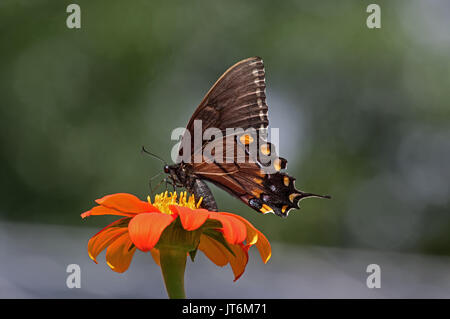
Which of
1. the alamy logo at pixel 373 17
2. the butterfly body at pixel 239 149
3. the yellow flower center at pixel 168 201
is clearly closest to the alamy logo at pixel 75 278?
the butterfly body at pixel 239 149

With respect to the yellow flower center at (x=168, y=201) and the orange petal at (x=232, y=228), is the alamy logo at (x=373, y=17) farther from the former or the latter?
the orange petal at (x=232, y=228)

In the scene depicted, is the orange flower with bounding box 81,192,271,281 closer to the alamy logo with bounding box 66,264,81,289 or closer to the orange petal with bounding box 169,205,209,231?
the orange petal with bounding box 169,205,209,231

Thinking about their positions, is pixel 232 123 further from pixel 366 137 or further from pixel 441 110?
pixel 441 110

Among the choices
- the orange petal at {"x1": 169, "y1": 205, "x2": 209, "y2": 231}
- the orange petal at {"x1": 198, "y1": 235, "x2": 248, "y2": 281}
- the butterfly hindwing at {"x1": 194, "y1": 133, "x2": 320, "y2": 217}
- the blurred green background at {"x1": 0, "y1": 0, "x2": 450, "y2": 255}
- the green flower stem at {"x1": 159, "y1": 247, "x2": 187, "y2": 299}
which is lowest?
the green flower stem at {"x1": 159, "y1": 247, "x2": 187, "y2": 299}

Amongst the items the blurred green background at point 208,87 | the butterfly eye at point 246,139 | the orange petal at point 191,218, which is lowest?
the orange petal at point 191,218

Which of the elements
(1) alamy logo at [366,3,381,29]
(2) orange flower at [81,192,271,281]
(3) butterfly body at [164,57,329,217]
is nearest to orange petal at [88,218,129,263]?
(2) orange flower at [81,192,271,281]

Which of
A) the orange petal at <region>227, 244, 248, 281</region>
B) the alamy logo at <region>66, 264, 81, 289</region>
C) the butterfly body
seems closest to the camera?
the orange petal at <region>227, 244, 248, 281</region>

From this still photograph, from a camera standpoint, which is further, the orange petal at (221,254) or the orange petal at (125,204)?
the orange petal at (221,254)

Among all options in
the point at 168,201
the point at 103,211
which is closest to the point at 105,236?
the point at 103,211
